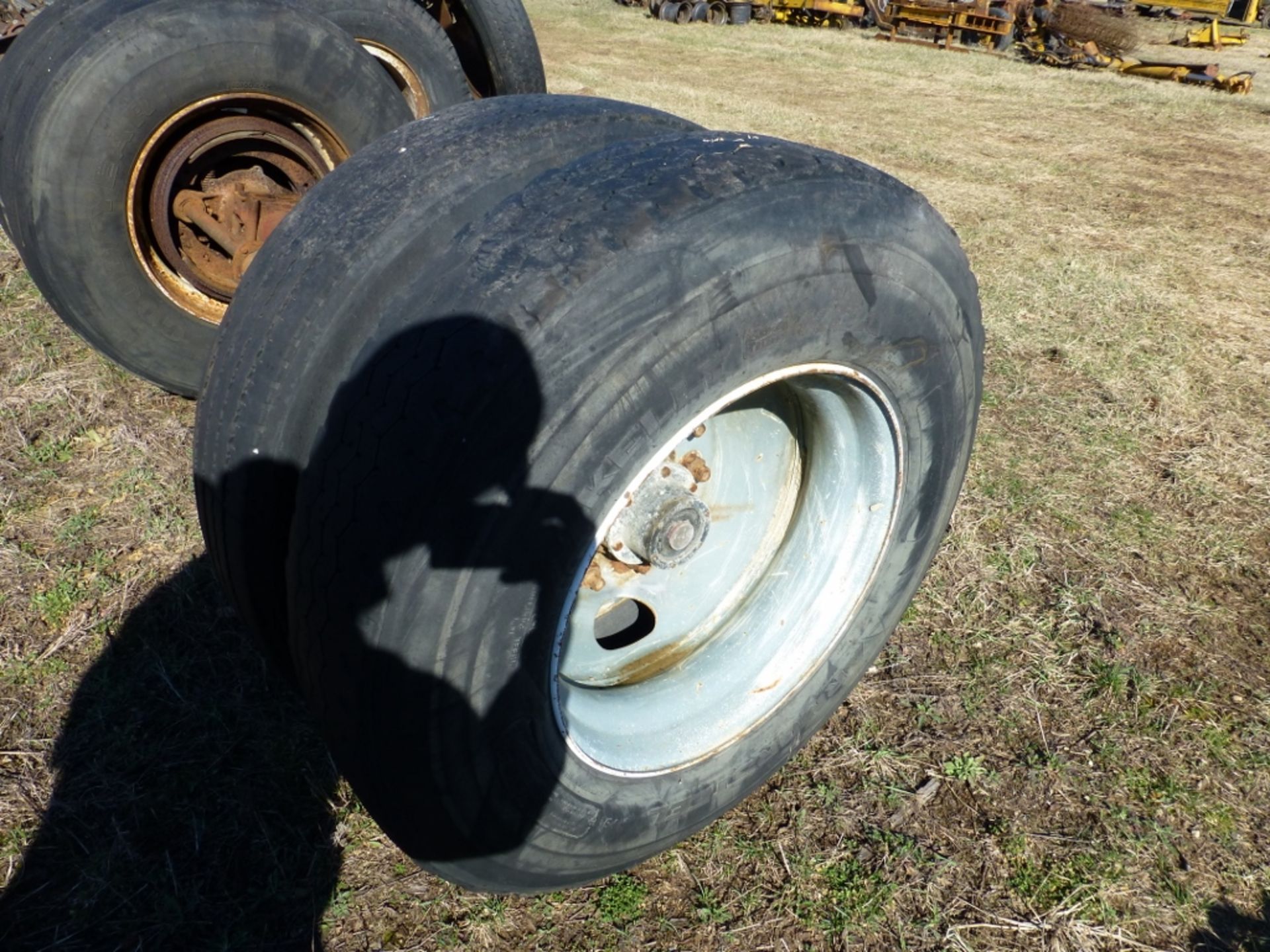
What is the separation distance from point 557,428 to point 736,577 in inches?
35.8

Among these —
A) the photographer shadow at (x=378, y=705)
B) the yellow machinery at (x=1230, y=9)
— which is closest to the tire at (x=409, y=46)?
the photographer shadow at (x=378, y=705)

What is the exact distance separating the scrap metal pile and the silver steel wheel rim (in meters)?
12.3

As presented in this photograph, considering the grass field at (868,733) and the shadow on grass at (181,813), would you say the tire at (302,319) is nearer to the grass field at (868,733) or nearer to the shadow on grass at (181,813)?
the shadow on grass at (181,813)

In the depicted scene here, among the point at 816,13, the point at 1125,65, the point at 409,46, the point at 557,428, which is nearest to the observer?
the point at 557,428

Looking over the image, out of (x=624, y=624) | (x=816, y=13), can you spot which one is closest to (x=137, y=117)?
(x=624, y=624)

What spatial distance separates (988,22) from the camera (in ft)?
42.5

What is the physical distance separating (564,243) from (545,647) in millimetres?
615

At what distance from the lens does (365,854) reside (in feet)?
6.14

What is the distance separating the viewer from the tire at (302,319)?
1.56 metres

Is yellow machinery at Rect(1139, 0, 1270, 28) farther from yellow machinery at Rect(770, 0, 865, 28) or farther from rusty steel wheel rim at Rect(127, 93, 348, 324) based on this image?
rusty steel wheel rim at Rect(127, 93, 348, 324)

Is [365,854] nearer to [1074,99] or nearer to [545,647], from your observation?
[545,647]

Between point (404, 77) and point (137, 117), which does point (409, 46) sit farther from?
point (137, 117)

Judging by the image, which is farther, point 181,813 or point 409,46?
point 409,46

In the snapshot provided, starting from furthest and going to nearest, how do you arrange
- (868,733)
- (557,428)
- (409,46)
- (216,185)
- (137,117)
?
(409,46) → (216,185) → (137,117) → (868,733) → (557,428)
